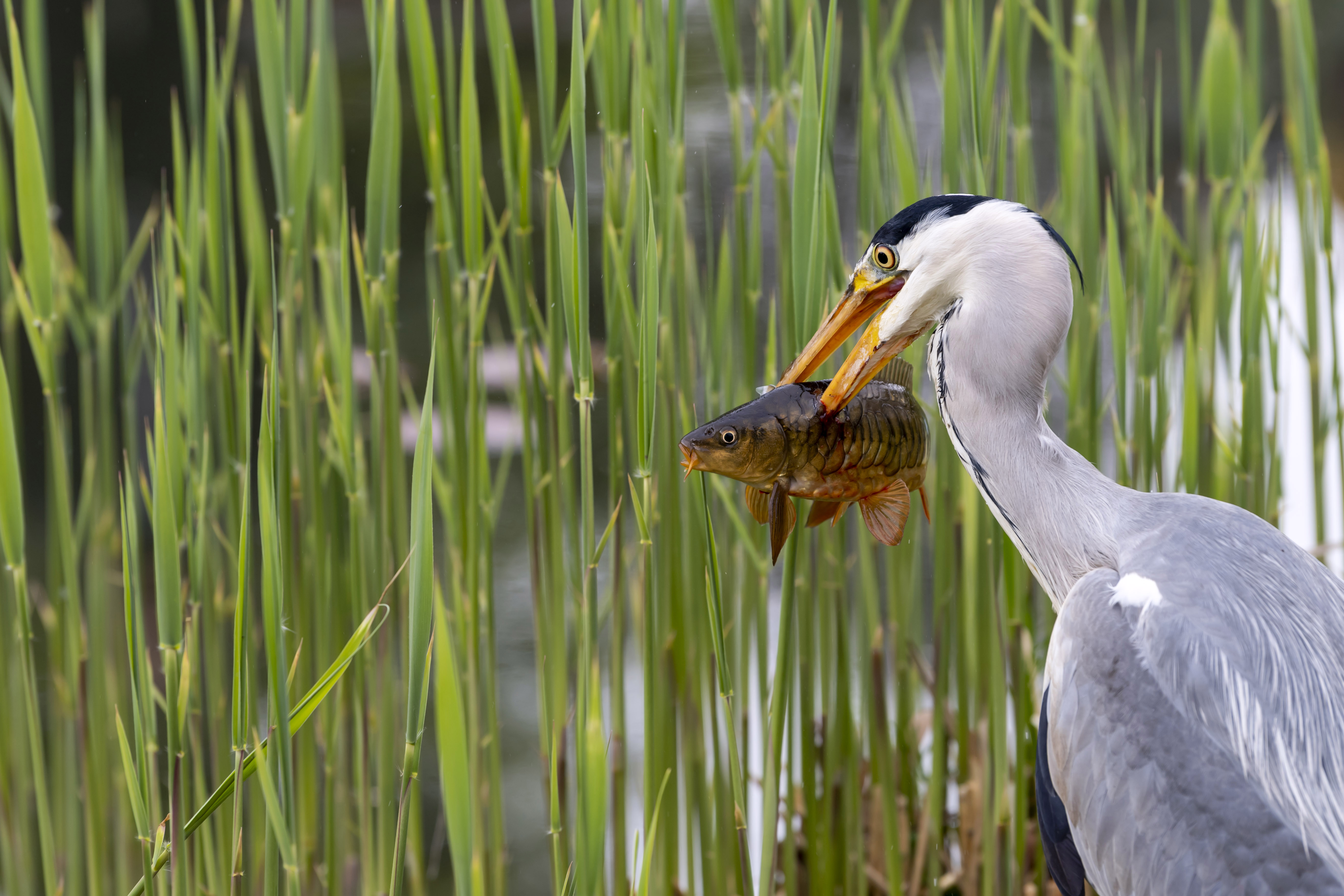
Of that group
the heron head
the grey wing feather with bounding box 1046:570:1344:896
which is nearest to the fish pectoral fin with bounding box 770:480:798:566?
the heron head

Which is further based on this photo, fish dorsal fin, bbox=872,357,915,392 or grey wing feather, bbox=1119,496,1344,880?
fish dorsal fin, bbox=872,357,915,392

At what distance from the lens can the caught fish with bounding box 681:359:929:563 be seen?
84cm

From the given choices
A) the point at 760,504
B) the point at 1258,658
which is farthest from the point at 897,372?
the point at 1258,658

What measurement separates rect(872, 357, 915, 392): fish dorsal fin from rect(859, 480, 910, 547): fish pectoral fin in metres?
0.10

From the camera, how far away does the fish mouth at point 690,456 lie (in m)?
0.83

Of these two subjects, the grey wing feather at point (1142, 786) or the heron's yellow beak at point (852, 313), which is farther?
the heron's yellow beak at point (852, 313)

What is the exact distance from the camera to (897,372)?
980 mm

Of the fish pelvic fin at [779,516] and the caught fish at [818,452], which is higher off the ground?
the caught fish at [818,452]

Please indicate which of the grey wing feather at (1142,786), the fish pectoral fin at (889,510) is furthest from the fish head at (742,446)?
the grey wing feather at (1142,786)

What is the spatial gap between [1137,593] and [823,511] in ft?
0.88

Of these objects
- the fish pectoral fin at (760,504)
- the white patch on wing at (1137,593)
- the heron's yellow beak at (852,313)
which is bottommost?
the white patch on wing at (1137,593)

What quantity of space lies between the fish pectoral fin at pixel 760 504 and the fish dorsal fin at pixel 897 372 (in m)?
0.16

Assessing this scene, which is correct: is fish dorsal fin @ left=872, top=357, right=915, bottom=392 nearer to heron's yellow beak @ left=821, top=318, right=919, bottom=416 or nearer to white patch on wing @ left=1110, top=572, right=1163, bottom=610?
heron's yellow beak @ left=821, top=318, right=919, bottom=416

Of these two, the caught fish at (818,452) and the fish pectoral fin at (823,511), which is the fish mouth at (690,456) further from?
the fish pectoral fin at (823,511)
